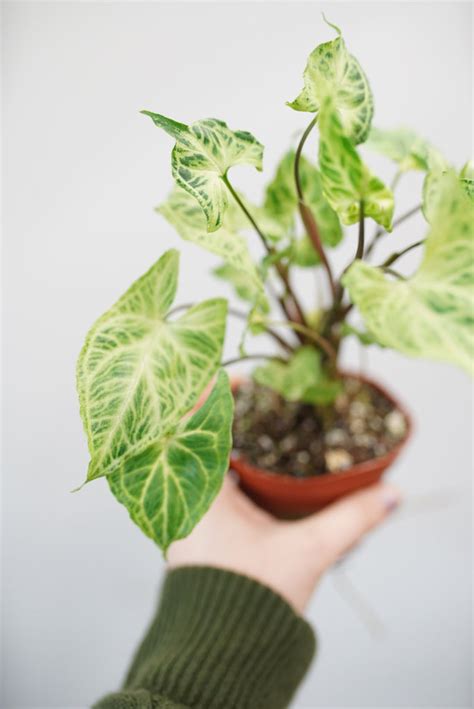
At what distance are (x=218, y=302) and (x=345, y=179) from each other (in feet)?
0.55

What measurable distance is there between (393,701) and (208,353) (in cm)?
84

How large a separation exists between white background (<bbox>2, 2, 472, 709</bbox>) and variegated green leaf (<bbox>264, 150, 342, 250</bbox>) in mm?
284

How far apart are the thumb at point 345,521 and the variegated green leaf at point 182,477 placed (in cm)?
31

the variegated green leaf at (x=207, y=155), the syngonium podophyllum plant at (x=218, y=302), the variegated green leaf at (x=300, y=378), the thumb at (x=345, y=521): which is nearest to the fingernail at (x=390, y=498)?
the thumb at (x=345, y=521)

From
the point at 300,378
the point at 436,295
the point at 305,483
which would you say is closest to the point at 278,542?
the point at 305,483

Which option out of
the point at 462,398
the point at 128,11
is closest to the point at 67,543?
the point at 462,398

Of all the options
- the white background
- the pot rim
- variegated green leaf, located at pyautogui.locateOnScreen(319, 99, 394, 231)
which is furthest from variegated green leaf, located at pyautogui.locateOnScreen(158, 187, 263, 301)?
the white background

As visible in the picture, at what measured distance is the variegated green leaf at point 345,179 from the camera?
35 cm

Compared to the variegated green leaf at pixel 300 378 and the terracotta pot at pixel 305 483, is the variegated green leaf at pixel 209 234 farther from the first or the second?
the terracotta pot at pixel 305 483

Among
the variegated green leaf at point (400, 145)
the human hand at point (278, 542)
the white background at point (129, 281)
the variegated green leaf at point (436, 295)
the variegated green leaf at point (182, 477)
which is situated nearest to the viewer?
the variegated green leaf at point (436, 295)

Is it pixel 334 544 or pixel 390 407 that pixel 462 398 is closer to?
pixel 390 407

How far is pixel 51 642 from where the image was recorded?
1.00m

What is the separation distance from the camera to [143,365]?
44 centimetres

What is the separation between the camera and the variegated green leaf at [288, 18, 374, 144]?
15.9 inches
